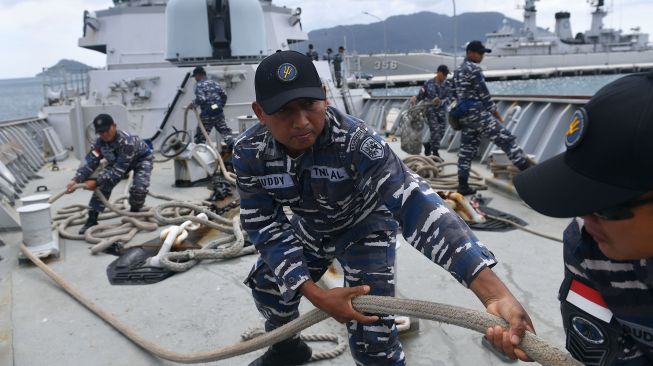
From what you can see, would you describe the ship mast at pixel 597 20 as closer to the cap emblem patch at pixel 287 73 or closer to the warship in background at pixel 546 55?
the warship in background at pixel 546 55

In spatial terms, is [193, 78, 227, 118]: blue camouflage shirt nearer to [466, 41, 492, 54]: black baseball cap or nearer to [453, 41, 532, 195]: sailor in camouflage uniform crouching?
[453, 41, 532, 195]: sailor in camouflage uniform crouching

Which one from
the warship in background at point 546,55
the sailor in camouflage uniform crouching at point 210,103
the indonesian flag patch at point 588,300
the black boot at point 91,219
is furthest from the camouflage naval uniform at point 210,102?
the warship in background at point 546,55

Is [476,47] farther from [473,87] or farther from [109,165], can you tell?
[109,165]

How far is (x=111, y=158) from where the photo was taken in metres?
5.50

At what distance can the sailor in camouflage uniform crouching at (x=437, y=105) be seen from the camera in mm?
8613

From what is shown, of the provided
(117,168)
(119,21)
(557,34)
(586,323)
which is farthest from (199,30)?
(557,34)

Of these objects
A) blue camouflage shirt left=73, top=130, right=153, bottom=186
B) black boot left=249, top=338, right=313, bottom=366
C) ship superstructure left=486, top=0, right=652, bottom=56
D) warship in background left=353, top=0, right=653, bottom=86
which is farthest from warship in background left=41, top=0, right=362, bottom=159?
ship superstructure left=486, top=0, right=652, bottom=56

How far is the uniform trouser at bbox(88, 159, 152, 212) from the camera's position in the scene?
5402 mm

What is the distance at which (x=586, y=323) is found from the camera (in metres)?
1.17

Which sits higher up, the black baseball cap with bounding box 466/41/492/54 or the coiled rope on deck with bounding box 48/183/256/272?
the black baseball cap with bounding box 466/41/492/54

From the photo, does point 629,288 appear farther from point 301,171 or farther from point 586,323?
point 301,171

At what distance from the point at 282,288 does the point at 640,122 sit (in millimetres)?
1477

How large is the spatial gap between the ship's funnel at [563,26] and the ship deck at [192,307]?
5565cm

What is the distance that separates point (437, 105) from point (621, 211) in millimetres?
7855
